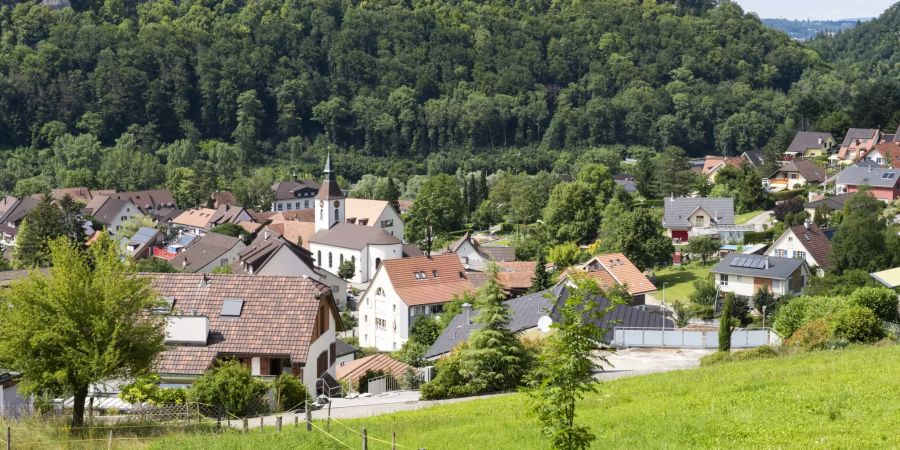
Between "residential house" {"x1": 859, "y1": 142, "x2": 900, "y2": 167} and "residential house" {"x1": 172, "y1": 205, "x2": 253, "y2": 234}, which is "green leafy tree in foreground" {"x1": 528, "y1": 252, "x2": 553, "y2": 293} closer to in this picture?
"residential house" {"x1": 172, "y1": 205, "x2": 253, "y2": 234}

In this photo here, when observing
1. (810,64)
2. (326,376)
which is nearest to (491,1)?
(810,64)

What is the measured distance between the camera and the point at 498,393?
21844mm

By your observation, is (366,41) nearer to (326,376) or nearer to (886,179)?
(886,179)

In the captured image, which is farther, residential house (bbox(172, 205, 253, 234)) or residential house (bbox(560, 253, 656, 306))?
residential house (bbox(172, 205, 253, 234))

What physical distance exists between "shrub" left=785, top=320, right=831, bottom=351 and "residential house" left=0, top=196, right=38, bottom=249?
185 ft

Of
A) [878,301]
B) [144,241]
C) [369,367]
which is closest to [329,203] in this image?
[144,241]

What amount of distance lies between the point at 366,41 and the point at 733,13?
5778 centimetres

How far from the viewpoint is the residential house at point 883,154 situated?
71.2m

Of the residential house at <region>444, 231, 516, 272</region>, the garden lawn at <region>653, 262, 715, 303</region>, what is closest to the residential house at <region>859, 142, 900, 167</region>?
the garden lawn at <region>653, 262, 715, 303</region>

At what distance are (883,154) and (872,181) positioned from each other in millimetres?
10824

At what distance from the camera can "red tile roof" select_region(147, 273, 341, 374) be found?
67.8 feet

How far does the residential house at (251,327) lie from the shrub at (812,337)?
33.3 ft

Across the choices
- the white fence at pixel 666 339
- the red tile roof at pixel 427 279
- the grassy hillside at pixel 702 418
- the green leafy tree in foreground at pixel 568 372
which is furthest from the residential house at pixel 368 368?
the green leafy tree in foreground at pixel 568 372

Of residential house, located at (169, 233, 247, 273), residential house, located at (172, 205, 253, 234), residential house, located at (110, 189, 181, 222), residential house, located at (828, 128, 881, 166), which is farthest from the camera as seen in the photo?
residential house, located at (828, 128, 881, 166)
